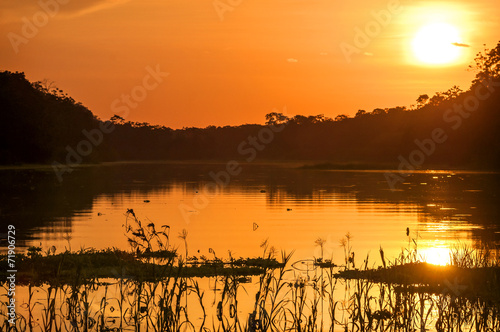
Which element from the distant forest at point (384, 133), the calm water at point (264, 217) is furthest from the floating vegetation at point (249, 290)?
the distant forest at point (384, 133)

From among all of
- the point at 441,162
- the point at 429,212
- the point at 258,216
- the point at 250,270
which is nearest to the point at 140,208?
the point at 258,216

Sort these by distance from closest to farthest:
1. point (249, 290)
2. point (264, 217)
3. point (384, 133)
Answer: point (249, 290) → point (264, 217) → point (384, 133)

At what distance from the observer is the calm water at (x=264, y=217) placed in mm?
25641

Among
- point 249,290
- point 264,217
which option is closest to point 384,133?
→ point 264,217

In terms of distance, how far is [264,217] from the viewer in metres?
36.2

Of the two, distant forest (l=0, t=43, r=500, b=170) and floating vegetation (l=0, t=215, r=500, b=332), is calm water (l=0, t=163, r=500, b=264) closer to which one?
floating vegetation (l=0, t=215, r=500, b=332)

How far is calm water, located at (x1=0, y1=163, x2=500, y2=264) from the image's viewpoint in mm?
25641

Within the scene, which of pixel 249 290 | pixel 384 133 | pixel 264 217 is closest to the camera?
pixel 249 290

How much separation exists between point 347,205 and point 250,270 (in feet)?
83.6

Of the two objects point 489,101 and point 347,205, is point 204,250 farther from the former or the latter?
point 489,101

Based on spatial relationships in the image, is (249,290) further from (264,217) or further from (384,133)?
(384,133)

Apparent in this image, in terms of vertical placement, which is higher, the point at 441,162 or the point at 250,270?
the point at 441,162

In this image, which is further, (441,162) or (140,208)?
(441,162)

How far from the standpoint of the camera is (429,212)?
4009 cm
